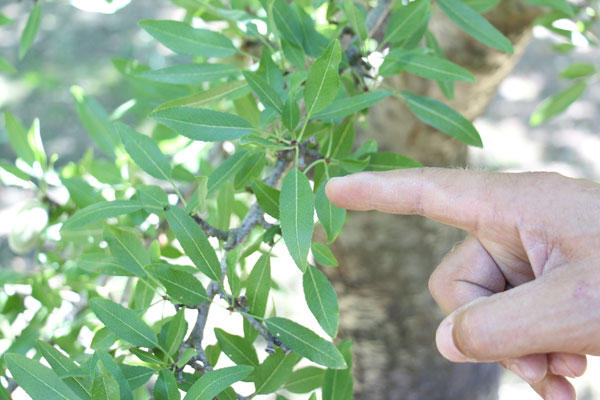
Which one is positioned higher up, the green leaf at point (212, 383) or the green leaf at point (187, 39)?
the green leaf at point (187, 39)

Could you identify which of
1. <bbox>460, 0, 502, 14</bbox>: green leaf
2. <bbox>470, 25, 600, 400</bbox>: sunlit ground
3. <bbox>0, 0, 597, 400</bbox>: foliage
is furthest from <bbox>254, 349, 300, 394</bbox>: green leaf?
<bbox>470, 25, 600, 400</bbox>: sunlit ground

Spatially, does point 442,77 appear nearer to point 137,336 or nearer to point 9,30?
point 137,336

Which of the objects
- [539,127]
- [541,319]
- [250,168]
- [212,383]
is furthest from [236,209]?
[539,127]

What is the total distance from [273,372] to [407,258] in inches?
35.7

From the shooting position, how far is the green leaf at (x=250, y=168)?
2.88 feet

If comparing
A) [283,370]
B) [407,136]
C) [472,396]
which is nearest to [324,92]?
[283,370]

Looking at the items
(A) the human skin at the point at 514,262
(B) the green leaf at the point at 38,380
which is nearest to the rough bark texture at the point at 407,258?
(A) the human skin at the point at 514,262

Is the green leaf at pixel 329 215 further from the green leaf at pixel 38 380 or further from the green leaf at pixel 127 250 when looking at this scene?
the green leaf at pixel 38 380

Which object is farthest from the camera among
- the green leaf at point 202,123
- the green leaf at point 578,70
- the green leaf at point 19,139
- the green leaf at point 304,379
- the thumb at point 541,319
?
Result: the green leaf at point 578,70

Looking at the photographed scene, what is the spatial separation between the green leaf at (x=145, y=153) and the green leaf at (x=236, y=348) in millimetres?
231

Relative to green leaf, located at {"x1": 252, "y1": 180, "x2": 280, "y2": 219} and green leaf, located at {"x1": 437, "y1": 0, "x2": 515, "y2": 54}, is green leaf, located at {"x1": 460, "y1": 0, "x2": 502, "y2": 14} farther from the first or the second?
green leaf, located at {"x1": 252, "y1": 180, "x2": 280, "y2": 219}

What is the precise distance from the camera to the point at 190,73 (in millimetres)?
929

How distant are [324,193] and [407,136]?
2.63 ft

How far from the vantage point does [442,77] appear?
2.91ft
